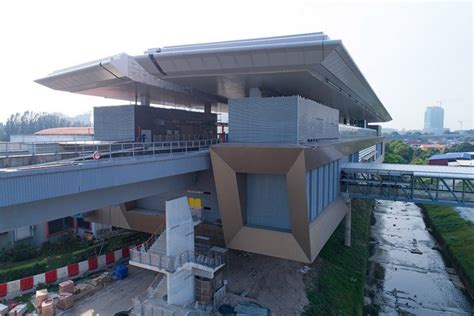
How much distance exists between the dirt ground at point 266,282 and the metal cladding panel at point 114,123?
1159 centimetres

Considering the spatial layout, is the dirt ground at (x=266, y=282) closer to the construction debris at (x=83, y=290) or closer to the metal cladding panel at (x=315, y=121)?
the construction debris at (x=83, y=290)

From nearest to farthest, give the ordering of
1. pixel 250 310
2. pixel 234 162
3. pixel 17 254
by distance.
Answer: pixel 250 310
pixel 234 162
pixel 17 254

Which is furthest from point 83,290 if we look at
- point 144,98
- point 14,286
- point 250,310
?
point 144,98

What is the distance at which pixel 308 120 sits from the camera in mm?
18562

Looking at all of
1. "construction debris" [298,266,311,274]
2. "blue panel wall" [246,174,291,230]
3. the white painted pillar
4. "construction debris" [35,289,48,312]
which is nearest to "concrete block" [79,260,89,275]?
"construction debris" [35,289,48,312]

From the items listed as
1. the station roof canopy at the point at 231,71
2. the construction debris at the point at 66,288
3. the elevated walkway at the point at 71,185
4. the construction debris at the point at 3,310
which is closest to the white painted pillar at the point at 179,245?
the elevated walkway at the point at 71,185

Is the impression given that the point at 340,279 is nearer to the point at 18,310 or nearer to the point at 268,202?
the point at 268,202

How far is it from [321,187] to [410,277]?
47.7 ft

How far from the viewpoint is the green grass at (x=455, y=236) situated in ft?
86.3

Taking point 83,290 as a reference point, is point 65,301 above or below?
above

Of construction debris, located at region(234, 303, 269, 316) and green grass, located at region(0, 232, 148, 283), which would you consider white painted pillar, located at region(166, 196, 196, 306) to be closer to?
construction debris, located at region(234, 303, 269, 316)

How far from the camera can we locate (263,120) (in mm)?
17609

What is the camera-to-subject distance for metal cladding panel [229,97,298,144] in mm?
16906

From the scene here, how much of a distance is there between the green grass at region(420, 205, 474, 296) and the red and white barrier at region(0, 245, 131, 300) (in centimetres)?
2719
